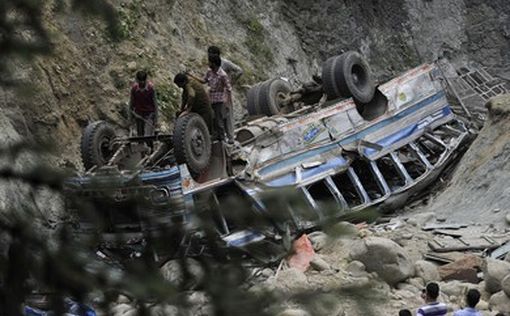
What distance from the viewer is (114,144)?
12836mm

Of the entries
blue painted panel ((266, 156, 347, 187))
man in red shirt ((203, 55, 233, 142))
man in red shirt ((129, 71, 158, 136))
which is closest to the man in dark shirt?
man in red shirt ((203, 55, 233, 142))

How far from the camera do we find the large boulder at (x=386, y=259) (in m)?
10.5

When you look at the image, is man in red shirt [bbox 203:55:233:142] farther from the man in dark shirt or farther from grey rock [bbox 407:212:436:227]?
grey rock [bbox 407:212:436:227]

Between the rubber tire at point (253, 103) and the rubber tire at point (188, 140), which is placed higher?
the rubber tire at point (253, 103)

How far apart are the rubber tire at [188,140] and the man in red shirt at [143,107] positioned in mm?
1120

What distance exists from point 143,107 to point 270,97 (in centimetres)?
298

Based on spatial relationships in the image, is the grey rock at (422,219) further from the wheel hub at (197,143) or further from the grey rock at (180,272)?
the grey rock at (180,272)

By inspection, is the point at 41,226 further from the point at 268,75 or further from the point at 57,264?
the point at 268,75

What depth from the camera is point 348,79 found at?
15.0m

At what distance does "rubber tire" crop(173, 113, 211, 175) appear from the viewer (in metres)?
12.0

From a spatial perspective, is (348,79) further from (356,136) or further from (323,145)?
(323,145)

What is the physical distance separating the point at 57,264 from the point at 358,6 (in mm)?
21810

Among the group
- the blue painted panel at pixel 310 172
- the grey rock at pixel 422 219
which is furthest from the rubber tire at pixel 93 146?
the grey rock at pixel 422 219

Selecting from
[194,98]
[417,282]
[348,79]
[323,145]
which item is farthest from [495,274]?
[348,79]
